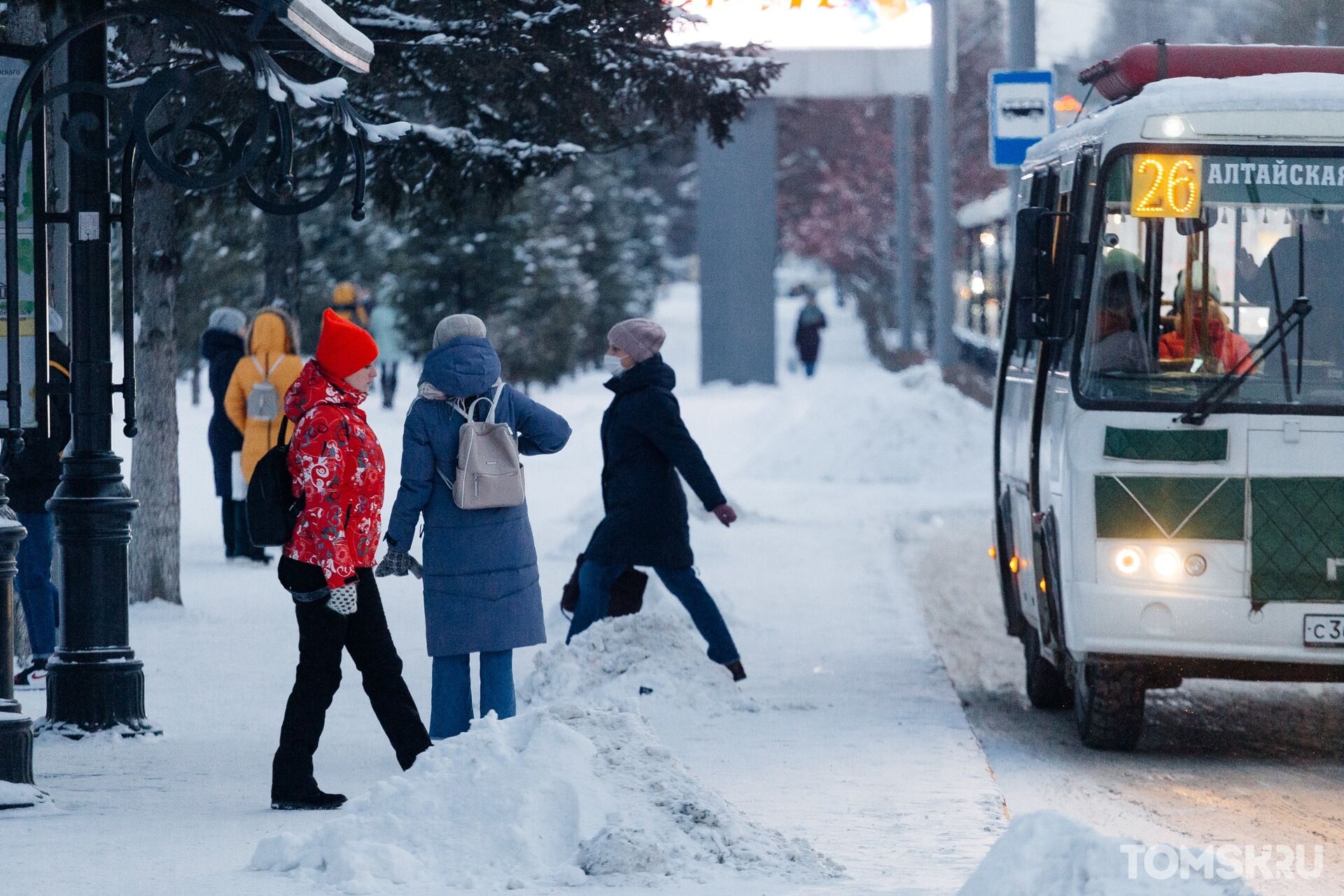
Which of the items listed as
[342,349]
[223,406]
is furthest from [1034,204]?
[223,406]

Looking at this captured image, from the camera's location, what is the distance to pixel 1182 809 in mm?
7660

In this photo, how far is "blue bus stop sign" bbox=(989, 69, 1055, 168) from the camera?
16.0 metres

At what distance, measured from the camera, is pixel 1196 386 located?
8.51 metres

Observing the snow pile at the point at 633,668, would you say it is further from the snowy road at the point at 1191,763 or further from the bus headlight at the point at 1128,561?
the bus headlight at the point at 1128,561

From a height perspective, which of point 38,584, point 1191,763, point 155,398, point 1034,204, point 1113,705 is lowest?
point 1191,763

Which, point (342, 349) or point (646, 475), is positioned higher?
point (342, 349)

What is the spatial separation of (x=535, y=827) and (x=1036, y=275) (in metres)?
3.82

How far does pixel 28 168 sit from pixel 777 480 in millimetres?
15698

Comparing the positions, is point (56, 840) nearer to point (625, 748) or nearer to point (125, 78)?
point (625, 748)

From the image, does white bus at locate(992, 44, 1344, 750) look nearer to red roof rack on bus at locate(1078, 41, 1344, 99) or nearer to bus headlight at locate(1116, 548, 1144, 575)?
bus headlight at locate(1116, 548, 1144, 575)

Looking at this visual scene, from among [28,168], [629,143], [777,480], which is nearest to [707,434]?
[777,480]

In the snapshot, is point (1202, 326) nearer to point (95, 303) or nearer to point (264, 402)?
point (95, 303)

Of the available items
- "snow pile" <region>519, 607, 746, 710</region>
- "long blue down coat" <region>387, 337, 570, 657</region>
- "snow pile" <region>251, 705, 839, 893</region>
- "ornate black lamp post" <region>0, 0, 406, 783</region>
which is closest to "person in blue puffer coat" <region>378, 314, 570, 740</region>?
"long blue down coat" <region>387, 337, 570, 657</region>

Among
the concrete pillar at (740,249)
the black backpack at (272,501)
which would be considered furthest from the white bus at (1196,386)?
the concrete pillar at (740,249)
